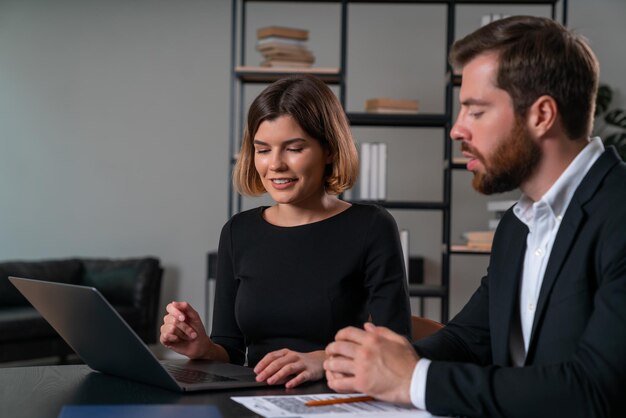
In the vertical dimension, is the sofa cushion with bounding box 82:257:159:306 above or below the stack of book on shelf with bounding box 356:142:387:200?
below

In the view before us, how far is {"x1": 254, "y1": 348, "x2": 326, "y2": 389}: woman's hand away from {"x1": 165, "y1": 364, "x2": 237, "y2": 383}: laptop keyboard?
63 mm

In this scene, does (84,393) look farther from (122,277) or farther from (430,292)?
(122,277)

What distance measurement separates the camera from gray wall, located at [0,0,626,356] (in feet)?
20.7

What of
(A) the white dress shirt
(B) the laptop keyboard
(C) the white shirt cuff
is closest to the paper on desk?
(C) the white shirt cuff

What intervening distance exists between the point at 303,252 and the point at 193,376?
1.87 ft

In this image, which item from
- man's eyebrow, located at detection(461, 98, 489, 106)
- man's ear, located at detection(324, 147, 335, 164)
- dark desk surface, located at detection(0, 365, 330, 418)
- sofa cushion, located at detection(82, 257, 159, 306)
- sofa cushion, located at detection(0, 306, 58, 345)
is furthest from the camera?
sofa cushion, located at detection(82, 257, 159, 306)

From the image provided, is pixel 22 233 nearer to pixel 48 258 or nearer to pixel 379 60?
pixel 48 258

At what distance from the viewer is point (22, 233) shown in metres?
6.38

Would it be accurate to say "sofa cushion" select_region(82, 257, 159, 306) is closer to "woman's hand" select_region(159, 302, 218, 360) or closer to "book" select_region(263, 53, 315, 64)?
"book" select_region(263, 53, 315, 64)

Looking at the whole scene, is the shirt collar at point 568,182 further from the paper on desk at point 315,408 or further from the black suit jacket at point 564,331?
the paper on desk at point 315,408

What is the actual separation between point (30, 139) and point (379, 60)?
2813 mm

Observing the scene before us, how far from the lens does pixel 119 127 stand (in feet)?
20.8

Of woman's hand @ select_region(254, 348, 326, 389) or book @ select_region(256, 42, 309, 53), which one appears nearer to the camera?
woman's hand @ select_region(254, 348, 326, 389)

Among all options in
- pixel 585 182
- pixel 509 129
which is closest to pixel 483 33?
pixel 509 129
